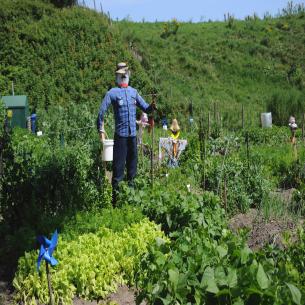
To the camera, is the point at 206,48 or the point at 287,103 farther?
the point at 206,48

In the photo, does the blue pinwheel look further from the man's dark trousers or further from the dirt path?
the man's dark trousers

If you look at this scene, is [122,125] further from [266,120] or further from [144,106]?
[266,120]

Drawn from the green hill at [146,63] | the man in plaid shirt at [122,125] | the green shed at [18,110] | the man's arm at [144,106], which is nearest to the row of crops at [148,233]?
the man in plaid shirt at [122,125]

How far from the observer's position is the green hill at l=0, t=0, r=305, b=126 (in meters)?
17.3

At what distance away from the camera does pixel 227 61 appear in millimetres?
25000

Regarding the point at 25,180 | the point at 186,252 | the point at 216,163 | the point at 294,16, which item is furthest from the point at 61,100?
the point at 294,16

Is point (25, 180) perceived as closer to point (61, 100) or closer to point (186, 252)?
point (186, 252)

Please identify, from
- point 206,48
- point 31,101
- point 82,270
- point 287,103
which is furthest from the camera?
point 206,48

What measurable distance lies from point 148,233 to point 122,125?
195 cm

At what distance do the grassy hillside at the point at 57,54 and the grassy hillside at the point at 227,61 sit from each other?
7.72ft

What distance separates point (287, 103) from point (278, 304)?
16.7m

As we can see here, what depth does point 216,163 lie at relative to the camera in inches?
304

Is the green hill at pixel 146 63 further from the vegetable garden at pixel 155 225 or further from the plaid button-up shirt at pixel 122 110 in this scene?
the plaid button-up shirt at pixel 122 110

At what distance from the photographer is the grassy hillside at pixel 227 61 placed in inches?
794
